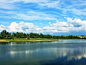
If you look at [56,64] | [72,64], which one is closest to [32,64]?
[56,64]

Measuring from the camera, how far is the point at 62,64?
22.8 meters

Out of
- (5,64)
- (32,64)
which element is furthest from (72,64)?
(5,64)

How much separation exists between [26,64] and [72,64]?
9.31m

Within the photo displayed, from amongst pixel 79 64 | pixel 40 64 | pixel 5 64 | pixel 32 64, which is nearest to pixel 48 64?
pixel 40 64

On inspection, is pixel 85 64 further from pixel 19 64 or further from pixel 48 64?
pixel 19 64

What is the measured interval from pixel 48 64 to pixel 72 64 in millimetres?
4901

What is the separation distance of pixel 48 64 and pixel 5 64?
8.77 meters

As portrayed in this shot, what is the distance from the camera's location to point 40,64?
892 inches

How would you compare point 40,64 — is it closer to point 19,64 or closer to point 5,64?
point 19,64

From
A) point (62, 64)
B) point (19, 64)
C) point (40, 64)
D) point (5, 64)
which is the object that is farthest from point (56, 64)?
point (5, 64)

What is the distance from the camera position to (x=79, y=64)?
23.1 m

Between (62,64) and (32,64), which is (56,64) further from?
(32,64)

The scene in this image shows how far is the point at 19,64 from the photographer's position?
2291 cm

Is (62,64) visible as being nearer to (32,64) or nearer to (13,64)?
(32,64)
